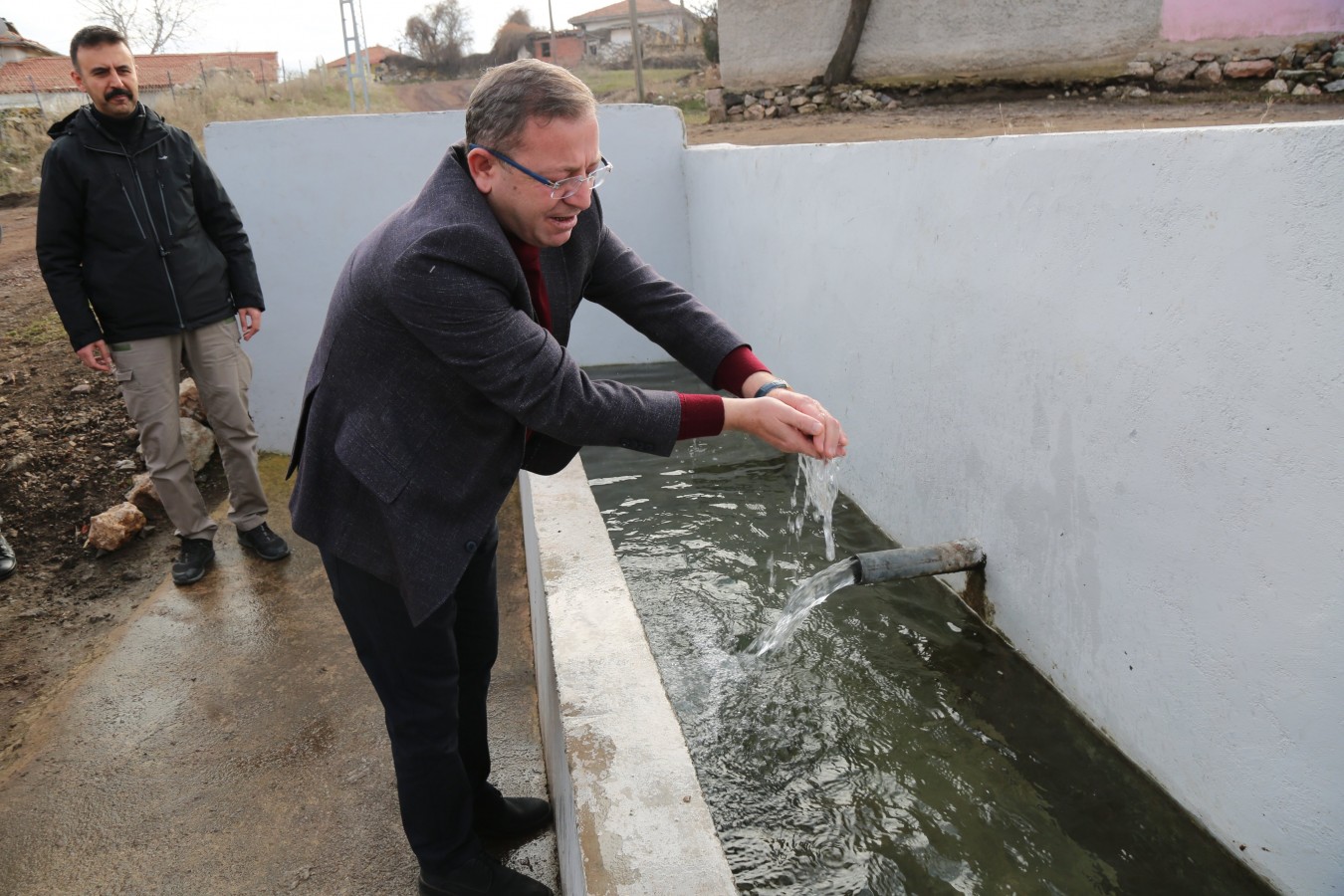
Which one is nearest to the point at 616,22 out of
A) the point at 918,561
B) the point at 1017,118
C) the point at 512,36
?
the point at 512,36

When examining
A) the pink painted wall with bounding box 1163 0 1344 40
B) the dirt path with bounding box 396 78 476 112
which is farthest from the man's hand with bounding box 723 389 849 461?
the dirt path with bounding box 396 78 476 112

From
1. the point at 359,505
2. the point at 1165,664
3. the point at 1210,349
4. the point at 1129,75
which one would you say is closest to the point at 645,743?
the point at 359,505

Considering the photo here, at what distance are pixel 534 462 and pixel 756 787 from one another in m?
1.30

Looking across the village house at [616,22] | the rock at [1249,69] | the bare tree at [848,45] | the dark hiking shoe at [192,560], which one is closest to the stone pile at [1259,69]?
the rock at [1249,69]

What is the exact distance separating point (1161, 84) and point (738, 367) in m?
9.32

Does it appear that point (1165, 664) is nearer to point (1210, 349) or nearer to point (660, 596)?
point (1210, 349)

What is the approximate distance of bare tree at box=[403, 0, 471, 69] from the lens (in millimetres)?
38469

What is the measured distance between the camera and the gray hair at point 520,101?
1493 millimetres

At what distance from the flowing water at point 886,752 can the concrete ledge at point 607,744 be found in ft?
1.95

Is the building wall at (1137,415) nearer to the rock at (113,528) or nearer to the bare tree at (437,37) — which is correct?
the rock at (113,528)

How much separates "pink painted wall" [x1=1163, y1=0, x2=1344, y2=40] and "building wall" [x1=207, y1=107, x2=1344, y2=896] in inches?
264

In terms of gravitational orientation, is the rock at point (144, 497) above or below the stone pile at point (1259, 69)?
below

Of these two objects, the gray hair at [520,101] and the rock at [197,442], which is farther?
the rock at [197,442]

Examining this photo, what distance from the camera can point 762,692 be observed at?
300cm
